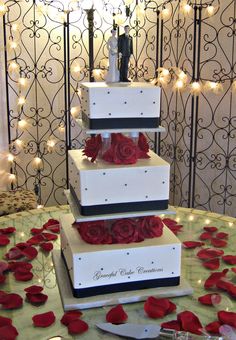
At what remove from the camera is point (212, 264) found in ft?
5.72

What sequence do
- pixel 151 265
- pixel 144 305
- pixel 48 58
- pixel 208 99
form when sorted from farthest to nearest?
pixel 48 58
pixel 208 99
pixel 151 265
pixel 144 305

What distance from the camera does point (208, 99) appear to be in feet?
Answer: 12.5

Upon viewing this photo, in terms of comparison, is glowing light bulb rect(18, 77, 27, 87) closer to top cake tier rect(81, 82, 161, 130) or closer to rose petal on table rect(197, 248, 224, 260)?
top cake tier rect(81, 82, 161, 130)

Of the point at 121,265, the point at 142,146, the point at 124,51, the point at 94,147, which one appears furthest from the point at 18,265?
the point at 124,51

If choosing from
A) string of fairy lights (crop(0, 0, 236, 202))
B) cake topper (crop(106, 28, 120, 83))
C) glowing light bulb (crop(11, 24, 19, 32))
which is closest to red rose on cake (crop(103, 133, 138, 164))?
cake topper (crop(106, 28, 120, 83))

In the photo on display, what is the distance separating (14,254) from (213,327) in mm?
823

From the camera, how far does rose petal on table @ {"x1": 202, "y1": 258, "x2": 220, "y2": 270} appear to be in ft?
5.67

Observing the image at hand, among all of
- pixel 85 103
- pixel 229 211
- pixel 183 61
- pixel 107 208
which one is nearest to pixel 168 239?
pixel 107 208

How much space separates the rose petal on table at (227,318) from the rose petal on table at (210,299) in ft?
0.28

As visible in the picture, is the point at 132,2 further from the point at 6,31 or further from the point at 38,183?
the point at 38,183

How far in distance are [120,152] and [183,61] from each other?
2.57 meters

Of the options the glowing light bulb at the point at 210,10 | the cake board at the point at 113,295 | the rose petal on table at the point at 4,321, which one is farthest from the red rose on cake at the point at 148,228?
the glowing light bulb at the point at 210,10

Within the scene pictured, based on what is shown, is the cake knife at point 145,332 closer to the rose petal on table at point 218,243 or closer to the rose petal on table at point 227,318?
the rose petal on table at point 227,318

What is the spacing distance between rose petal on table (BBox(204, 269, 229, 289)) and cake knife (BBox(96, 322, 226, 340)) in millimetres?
324
